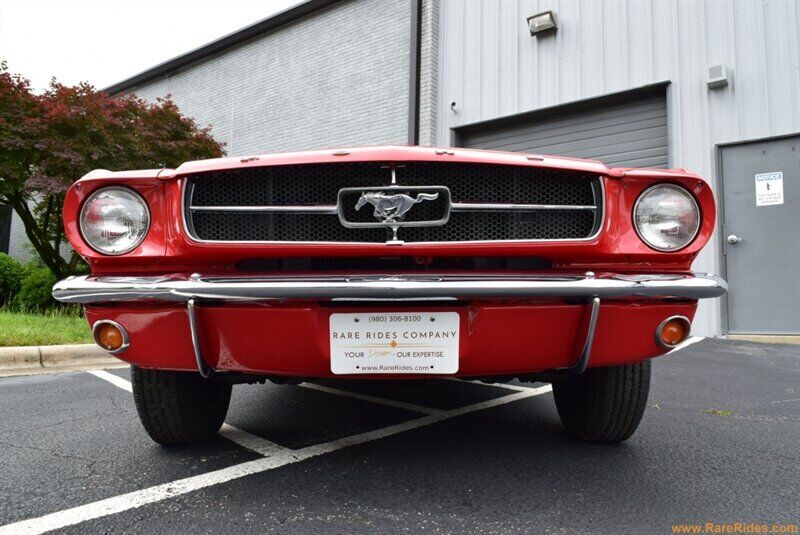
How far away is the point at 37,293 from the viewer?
7676 mm

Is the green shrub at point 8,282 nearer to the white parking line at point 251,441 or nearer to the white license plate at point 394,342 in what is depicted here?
the white parking line at point 251,441

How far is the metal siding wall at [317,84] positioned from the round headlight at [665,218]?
743 centimetres

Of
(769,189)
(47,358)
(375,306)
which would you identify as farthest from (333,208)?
(769,189)

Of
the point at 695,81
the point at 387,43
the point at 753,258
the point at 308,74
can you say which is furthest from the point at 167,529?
the point at 308,74

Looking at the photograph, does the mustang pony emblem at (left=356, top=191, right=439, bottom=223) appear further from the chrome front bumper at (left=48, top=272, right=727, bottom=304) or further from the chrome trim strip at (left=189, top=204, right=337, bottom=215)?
the chrome front bumper at (left=48, top=272, right=727, bottom=304)

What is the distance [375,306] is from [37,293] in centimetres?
805

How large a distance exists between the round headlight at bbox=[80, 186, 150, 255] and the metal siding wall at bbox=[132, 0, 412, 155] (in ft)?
24.6

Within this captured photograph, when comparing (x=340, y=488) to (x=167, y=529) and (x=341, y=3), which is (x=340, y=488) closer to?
(x=167, y=529)

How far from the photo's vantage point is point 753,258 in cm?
599

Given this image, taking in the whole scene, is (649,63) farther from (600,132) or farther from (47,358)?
(47,358)

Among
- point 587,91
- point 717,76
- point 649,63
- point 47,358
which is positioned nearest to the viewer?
Result: point 47,358

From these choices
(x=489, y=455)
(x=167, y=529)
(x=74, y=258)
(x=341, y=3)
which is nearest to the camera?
(x=167, y=529)

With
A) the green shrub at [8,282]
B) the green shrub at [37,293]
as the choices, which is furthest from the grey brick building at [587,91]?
the green shrub at [8,282]

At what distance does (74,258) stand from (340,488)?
737 cm
